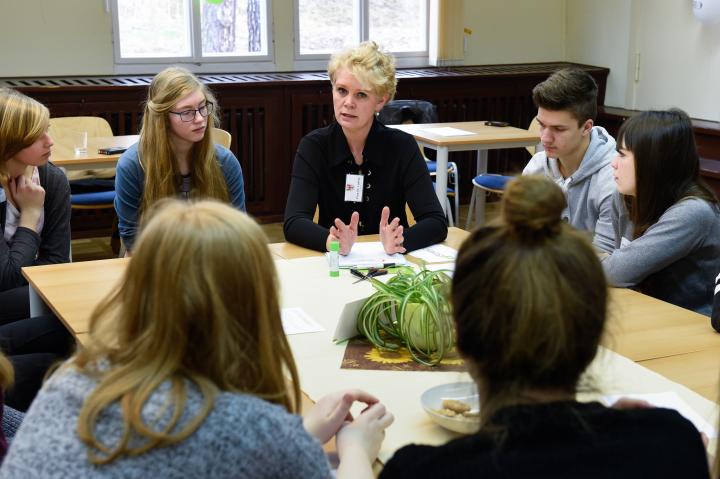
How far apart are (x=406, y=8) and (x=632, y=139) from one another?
4519 millimetres

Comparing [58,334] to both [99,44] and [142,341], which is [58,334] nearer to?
[142,341]

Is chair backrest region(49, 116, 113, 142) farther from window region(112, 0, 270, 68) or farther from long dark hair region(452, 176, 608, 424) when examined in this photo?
long dark hair region(452, 176, 608, 424)

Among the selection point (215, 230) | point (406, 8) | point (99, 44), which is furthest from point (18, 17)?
point (215, 230)

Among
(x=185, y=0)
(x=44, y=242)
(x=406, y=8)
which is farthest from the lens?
(x=406, y=8)

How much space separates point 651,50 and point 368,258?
4603 millimetres

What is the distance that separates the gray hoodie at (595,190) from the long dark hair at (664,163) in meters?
0.54

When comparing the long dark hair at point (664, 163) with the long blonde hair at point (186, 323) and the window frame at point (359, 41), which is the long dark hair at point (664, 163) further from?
the window frame at point (359, 41)

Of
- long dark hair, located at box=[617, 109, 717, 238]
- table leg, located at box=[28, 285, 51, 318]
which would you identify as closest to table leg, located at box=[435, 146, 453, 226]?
long dark hair, located at box=[617, 109, 717, 238]

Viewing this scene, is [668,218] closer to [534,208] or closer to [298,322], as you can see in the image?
[298,322]

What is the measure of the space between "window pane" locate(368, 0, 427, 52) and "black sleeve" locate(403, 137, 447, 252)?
3.71 metres

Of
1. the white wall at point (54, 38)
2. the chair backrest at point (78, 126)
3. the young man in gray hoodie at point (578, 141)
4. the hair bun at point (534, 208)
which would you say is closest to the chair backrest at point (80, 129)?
the chair backrest at point (78, 126)

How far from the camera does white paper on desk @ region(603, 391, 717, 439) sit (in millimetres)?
1766

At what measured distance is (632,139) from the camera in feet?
9.02

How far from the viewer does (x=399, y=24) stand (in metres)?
7.01
